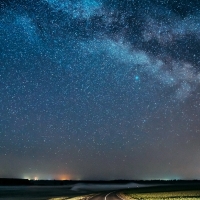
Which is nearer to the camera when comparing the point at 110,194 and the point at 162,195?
the point at 162,195

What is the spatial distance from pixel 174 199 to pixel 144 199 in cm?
431

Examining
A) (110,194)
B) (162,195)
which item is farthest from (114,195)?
(162,195)

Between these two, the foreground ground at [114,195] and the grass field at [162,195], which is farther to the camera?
the foreground ground at [114,195]

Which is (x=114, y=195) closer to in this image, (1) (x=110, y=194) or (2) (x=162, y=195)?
(1) (x=110, y=194)

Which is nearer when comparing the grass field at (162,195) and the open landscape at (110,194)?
the grass field at (162,195)

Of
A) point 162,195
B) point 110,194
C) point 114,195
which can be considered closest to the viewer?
point 162,195

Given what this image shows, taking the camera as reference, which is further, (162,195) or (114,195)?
(114,195)

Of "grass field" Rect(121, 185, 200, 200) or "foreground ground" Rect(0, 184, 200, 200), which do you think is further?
"foreground ground" Rect(0, 184, 200, 200)

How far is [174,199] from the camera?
44.8 meters

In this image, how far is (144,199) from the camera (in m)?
44.9

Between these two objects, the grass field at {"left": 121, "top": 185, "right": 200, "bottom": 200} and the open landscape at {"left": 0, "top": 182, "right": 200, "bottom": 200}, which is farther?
the open landscape at {"left": 0, "top": 182, "right": 200, "bottom": 200}

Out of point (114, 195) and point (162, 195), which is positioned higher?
point (114, 195)

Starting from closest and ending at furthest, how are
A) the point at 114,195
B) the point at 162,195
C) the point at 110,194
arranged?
the point at 162,195, the point at 114,195, the point at 110,194
